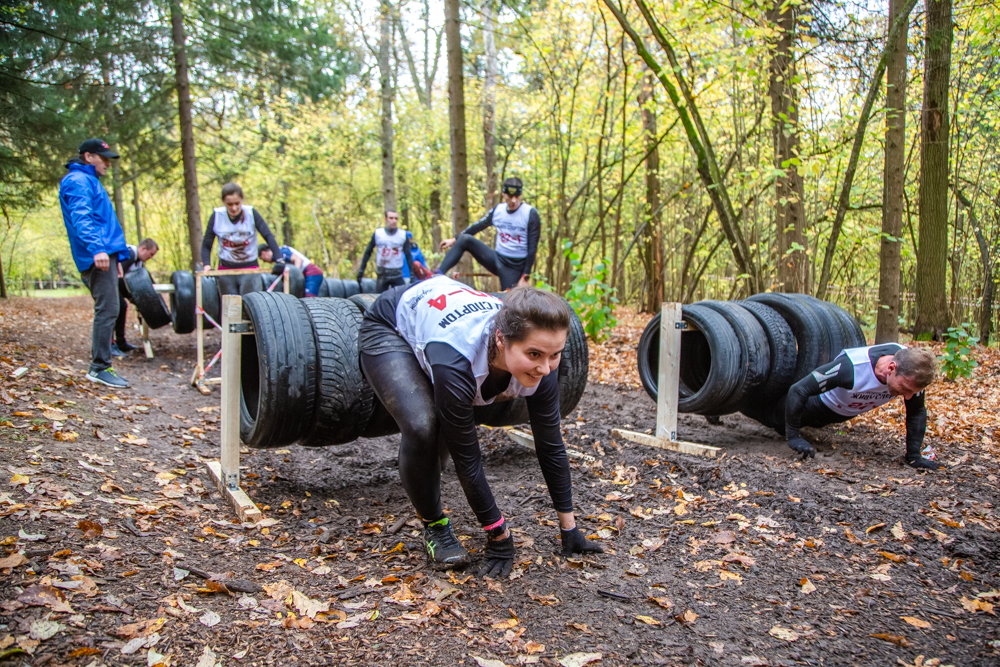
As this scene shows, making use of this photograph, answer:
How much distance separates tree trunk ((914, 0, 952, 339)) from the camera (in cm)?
835

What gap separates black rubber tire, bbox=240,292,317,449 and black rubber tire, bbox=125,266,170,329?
17.0 feet

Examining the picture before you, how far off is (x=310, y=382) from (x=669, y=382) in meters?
2.85

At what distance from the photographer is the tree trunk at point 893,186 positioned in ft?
23.3

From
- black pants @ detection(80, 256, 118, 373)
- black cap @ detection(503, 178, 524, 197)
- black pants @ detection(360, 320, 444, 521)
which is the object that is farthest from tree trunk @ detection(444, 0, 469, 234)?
black pants @ detection(360, 320, 444, 521)

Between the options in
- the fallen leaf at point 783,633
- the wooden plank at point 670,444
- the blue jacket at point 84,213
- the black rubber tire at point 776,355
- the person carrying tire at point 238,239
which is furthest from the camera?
the person carrying tire at point 238,239

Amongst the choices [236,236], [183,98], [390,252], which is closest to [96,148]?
[236,236]

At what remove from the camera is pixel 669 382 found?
5094mm

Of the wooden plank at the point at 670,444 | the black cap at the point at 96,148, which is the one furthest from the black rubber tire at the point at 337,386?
the black cap at the point at 96,148

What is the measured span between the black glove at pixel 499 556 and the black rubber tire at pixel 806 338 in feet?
11.4

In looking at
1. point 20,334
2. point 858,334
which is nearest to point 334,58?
point 20,334

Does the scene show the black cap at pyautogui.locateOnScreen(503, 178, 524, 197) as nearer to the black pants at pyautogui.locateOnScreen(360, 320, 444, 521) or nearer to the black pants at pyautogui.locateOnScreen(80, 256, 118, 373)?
the black pants at pyautogui.locateOnScreen(80, 256, 118, 373)

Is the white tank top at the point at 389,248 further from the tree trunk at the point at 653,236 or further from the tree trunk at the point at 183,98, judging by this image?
the tree trunk at the point at 653,236

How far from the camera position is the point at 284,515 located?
11.6ft

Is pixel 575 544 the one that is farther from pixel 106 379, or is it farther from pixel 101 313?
pixel 101 313
